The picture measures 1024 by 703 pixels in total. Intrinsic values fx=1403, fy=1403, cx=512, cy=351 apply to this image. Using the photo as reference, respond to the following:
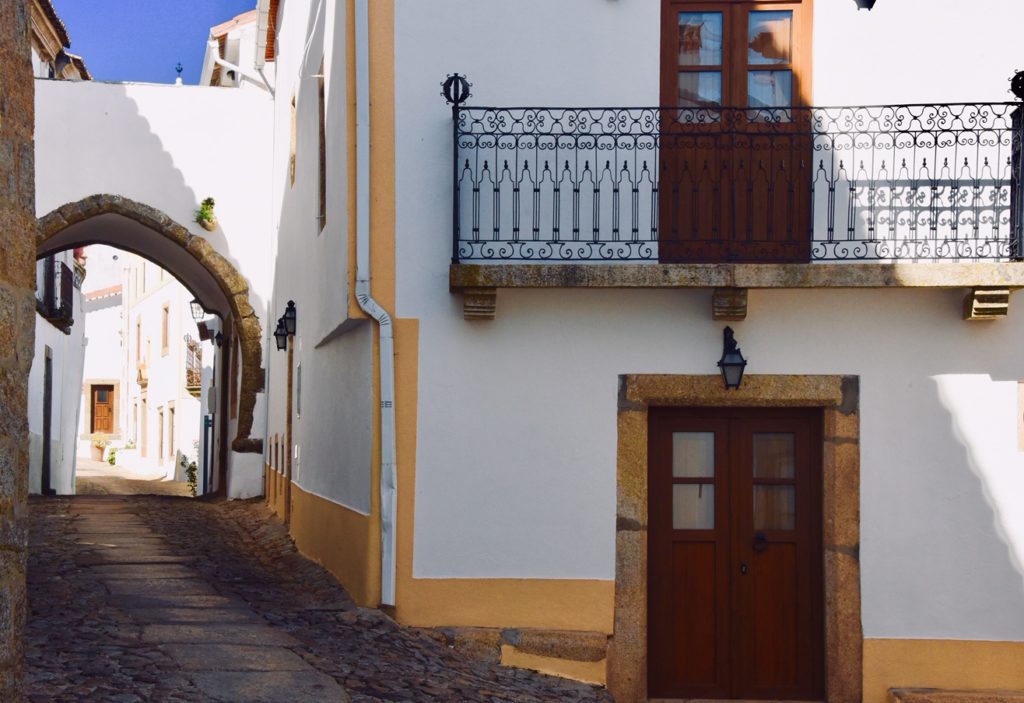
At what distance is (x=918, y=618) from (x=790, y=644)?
80 centimetres

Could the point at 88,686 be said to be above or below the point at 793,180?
below

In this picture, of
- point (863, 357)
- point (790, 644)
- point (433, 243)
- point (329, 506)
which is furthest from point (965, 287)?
point (329, 506)

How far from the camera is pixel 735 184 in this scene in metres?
8.87

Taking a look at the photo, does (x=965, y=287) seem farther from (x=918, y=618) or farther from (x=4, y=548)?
(x=4, y=548)

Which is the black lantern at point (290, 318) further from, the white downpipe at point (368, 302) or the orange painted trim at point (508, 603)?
the orange painted trim at point (508, 603)

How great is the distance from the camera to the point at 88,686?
6449 millimetres

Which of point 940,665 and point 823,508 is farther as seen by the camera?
point 823,508

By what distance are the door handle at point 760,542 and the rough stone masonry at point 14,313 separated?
5.75 m

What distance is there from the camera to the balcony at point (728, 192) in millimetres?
8562

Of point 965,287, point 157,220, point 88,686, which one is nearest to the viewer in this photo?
point 88,686

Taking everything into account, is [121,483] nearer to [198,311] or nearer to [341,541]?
[198,311]

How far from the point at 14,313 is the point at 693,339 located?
551 centimetres

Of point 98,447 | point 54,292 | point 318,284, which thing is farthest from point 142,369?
point 318,284

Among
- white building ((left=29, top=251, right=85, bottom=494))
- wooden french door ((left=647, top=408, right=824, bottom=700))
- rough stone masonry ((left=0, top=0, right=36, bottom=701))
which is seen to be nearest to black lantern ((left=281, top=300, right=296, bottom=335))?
white building ((left=29, top=251, right=85, bottom=494))
